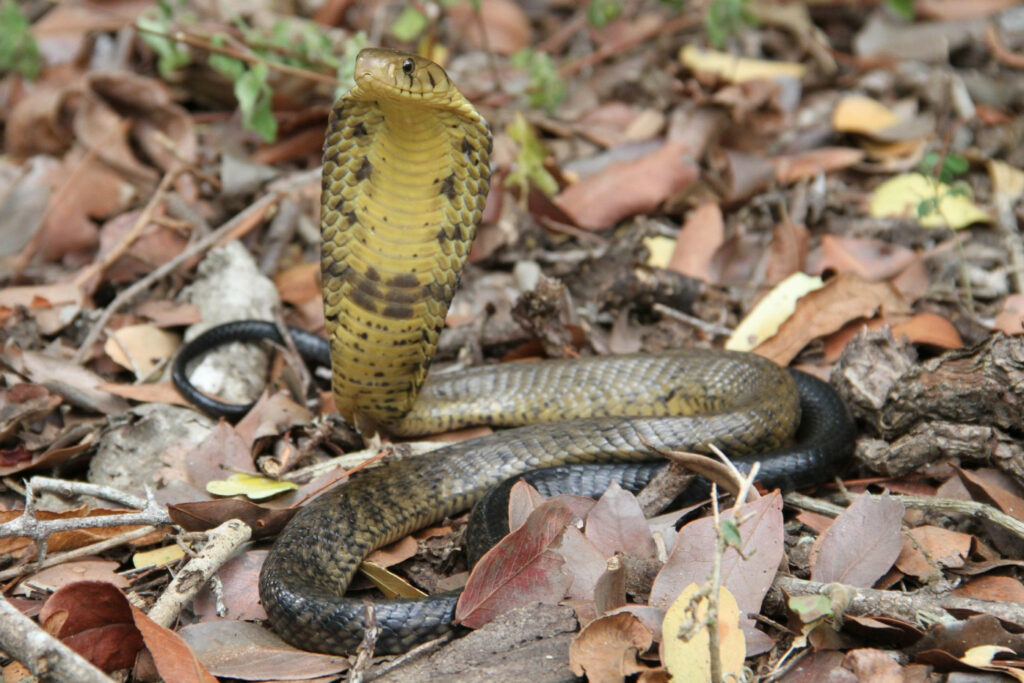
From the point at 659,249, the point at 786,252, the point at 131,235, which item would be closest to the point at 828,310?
the point at 786,252

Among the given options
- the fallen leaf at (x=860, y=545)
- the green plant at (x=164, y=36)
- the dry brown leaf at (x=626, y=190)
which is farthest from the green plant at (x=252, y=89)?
the fallen leaf at (x=860, y=545)

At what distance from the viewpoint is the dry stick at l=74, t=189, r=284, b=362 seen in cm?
523

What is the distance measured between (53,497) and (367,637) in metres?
1.82

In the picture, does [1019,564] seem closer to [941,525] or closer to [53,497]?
[941,525]

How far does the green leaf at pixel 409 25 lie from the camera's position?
7.20 meters

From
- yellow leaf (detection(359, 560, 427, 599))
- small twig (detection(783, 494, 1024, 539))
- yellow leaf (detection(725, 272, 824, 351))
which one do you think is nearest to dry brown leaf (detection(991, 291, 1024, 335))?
yellow leaf (detection(725, 272, 824, 351))

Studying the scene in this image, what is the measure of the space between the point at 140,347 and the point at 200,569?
6.72ft

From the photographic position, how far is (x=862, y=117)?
7.03 meters

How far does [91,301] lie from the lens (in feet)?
18.4

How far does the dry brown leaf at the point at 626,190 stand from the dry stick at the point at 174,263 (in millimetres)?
1811

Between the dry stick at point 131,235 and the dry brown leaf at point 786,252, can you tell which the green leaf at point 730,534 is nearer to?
the dry brown leaf at point 786,252

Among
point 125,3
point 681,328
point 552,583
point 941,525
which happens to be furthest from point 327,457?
point 125,3

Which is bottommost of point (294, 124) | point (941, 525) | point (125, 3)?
point (941, 525)

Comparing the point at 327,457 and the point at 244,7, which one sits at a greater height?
the point at 244,7
